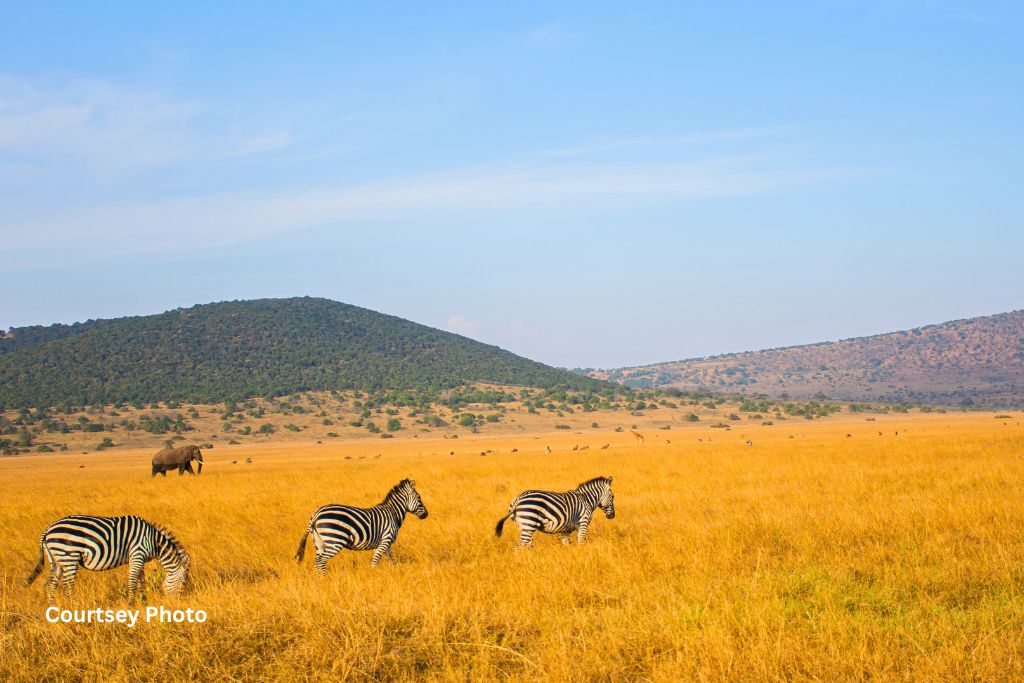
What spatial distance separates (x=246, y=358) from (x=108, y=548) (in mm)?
98137

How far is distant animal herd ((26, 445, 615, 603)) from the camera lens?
30.2 feet

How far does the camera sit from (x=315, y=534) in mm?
10219

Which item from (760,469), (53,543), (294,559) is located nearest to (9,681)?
(53,543)

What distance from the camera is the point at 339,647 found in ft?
21.0

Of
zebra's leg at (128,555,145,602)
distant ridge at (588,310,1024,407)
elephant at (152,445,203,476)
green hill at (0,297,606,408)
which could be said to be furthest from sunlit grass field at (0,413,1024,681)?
distant ridge at (588,310,1024,407)

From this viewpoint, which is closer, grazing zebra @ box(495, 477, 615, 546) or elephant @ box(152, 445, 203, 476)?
grazing zebra @ box(495, 477, 615, 546)

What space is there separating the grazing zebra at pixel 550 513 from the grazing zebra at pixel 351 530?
1.66 metres

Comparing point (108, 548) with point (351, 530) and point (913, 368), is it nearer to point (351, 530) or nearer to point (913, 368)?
point (351, 530)

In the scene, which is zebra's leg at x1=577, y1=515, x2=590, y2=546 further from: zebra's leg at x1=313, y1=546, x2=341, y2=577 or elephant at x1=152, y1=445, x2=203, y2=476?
elephant at x1=152, y1=445, x2=203, y2=476

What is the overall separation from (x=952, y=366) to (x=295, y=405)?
125459 mm

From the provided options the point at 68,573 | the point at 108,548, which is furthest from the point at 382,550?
the point at 68,573

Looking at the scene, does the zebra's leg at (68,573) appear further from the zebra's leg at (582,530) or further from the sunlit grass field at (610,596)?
the zebra's leg at (582,530)

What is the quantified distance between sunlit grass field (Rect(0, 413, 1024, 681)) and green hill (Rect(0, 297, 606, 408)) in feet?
248

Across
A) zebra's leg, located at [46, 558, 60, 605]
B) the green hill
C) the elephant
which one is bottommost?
the elephant
